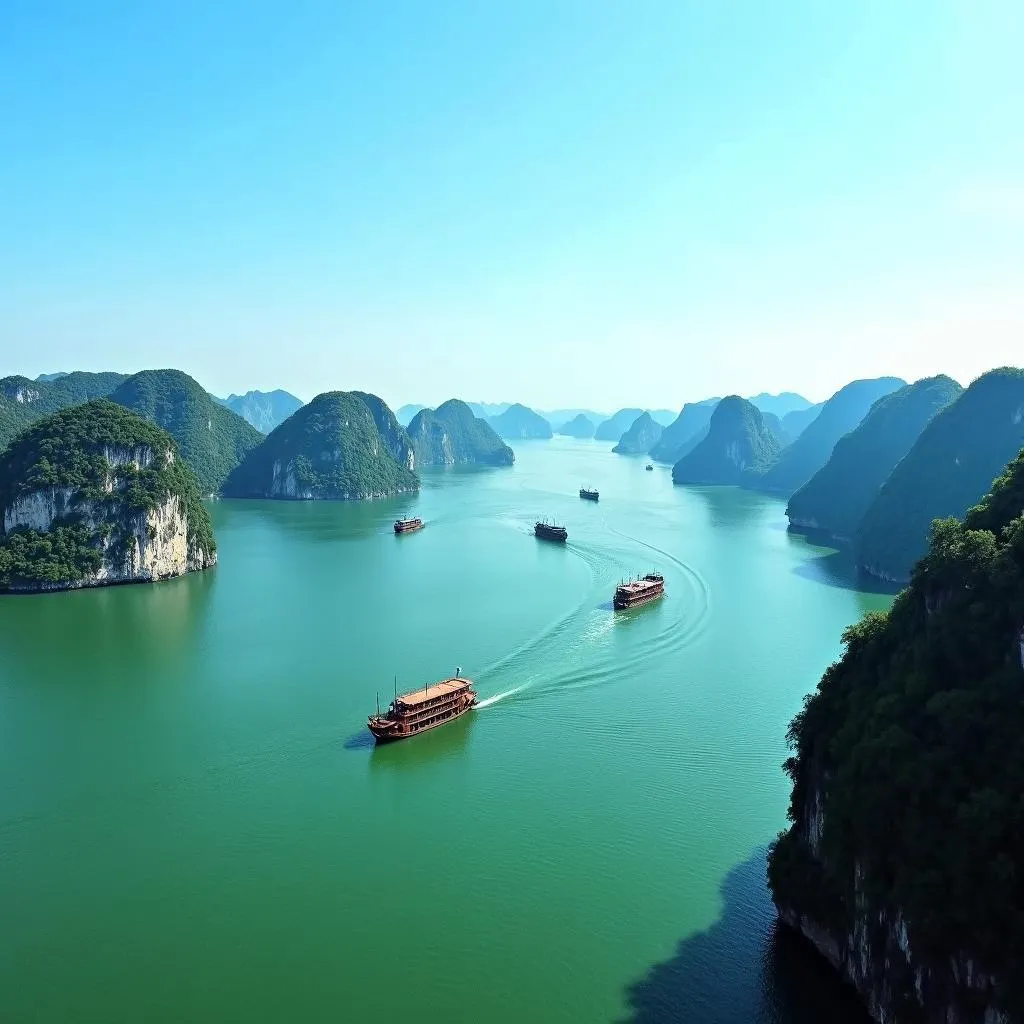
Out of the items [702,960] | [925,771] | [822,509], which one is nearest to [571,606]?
[702,960]

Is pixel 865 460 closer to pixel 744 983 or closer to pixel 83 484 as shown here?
pixel 83 484

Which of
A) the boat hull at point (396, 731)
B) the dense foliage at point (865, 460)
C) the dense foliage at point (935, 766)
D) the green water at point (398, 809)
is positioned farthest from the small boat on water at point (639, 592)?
the dense foliage at point (865, 460)

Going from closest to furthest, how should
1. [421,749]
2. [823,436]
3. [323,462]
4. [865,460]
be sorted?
[421,749]
[865,460]
[323,462]
[823,436]

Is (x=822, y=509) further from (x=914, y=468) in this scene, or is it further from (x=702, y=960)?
(x=702, y=960)

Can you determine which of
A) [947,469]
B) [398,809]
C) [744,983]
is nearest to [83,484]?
[398,809]

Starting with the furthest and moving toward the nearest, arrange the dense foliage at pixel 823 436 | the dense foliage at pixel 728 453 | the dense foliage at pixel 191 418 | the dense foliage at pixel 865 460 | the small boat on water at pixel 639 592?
the dense foliage at pixel 728 453 < the dense foliage at pixel 823 436 < the dense foliage at pixel 191 418 < the dense foliage at pixel 865 460 < the small boat on water at pixel 639 592

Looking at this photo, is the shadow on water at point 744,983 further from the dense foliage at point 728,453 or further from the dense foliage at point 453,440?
the dense foliage at point 453,440
